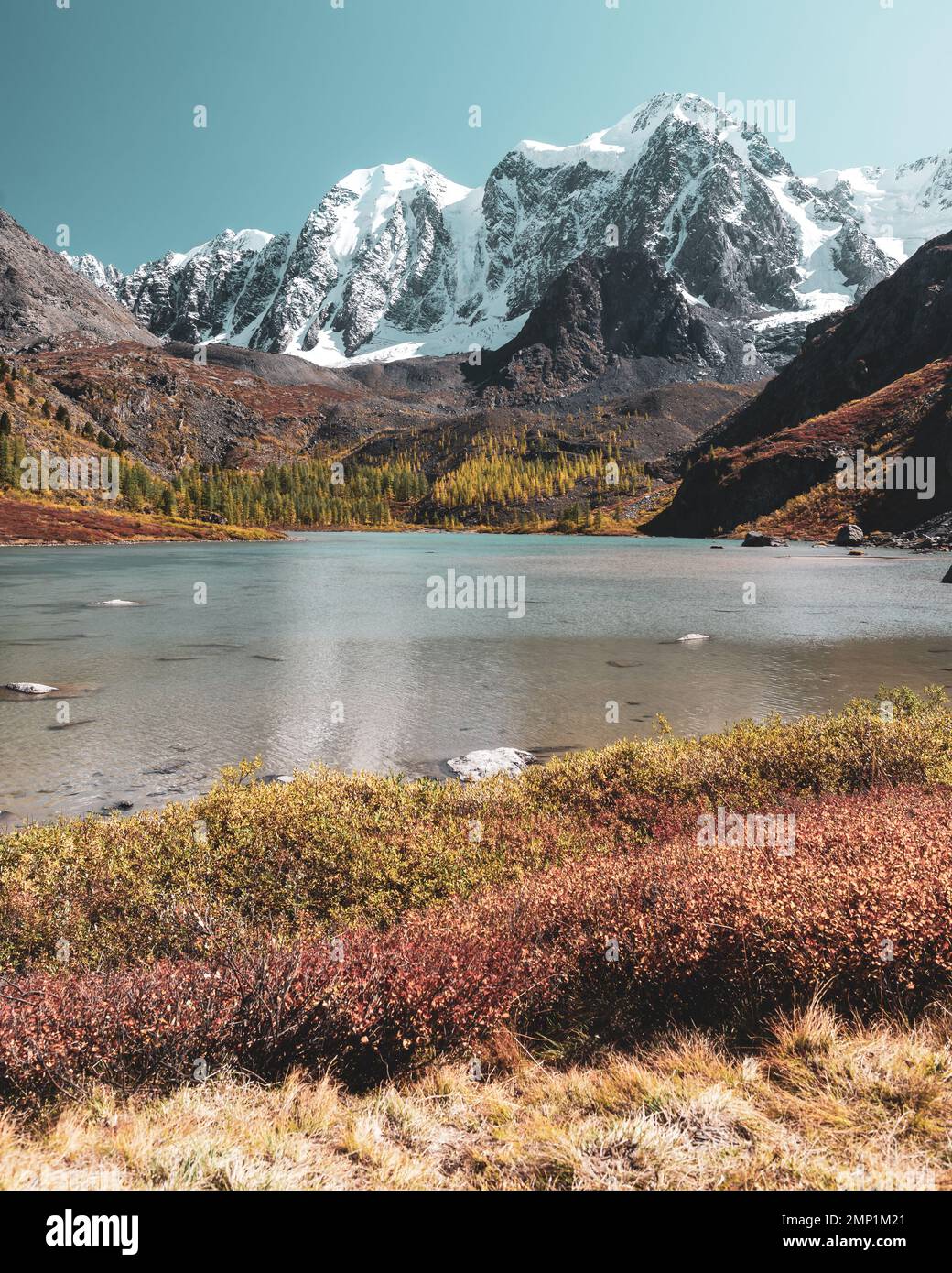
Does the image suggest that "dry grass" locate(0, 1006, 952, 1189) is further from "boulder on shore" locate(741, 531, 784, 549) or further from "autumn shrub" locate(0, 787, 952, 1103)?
"boulder on shore" locate(741, 531, 784, 549)

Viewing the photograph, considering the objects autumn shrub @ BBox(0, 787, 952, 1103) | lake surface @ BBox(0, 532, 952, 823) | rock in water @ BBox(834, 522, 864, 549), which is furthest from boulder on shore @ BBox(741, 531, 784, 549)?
autumn shrub @ BBox(0, 787, 952, 1103)

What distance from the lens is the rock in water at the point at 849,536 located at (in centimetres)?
14562

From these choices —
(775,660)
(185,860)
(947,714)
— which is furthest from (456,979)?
(775,660)

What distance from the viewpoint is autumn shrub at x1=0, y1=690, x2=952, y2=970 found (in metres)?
8.35

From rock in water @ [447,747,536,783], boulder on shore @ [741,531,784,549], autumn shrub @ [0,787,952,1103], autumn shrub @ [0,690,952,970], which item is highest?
boulder on shore @ [741,531,784,549]

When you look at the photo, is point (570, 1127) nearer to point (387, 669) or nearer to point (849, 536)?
point (387, 669)

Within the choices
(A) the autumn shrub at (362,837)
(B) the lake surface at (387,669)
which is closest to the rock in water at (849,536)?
(B) the lake surface at (387,669)

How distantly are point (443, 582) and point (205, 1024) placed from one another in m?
69.8

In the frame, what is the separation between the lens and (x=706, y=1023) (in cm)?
586

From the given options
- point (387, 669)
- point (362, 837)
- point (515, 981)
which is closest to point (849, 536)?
point (387, 669)

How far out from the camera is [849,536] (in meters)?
146

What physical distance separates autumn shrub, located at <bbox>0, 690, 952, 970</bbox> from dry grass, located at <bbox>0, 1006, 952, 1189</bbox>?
A: 9.89 feet

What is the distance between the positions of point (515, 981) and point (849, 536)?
6361 inches
